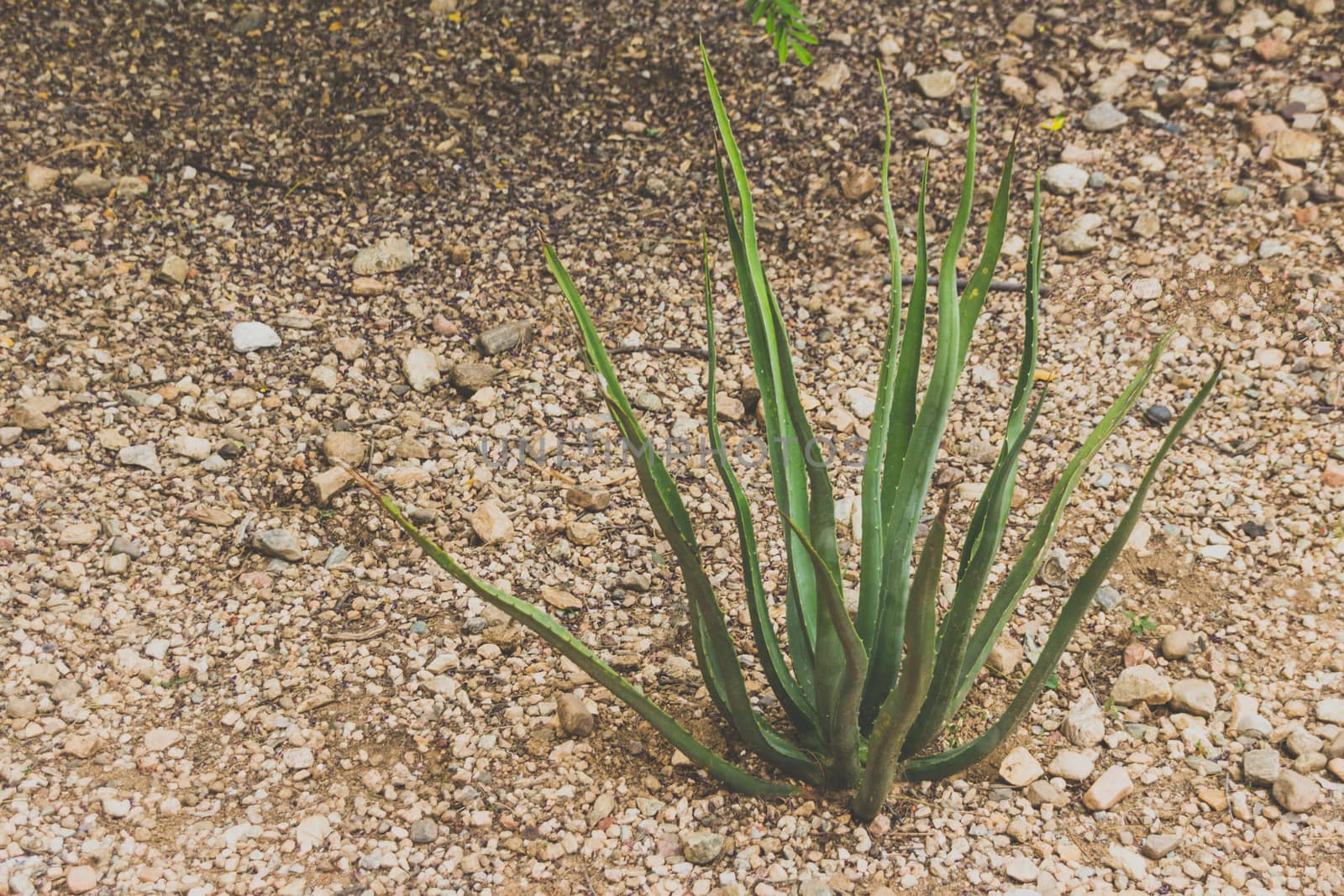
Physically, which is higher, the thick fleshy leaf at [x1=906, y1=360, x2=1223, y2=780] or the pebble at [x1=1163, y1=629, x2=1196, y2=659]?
the thick fleshy leaf at [x1=906, y1=360, x2=1223, y2=780]

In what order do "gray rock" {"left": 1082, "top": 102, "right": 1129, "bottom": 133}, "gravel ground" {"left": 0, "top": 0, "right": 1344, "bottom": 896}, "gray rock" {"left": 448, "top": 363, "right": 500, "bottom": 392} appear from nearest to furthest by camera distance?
"gravel ground" {"left": 0, "top": 0, "right": 1344, "bottom": 896}, "gray rock" {"left": 448, "top": 363, "right": 500, "bottom": 392}, "gray rock" {"left": 1082, "top": 102, "right": 1129, "bottom": 133}

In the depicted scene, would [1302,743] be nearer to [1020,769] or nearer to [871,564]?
[1020,769]

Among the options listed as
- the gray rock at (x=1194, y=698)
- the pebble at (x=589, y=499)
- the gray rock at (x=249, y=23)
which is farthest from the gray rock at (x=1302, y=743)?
the gray rock at (x=249, y=23)

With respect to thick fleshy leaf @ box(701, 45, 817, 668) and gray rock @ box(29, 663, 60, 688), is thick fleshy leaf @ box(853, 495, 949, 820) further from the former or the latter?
gray rock @ box(29, 663, 60, 688)

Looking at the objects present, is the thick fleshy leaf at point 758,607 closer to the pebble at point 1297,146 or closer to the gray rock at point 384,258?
the gray rock at point 384,258

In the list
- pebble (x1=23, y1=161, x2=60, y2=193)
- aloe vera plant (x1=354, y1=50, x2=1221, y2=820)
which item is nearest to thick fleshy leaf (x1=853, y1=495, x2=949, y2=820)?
aloe vera plant (x1=354, y1=50, x2=1221, y2=820)
